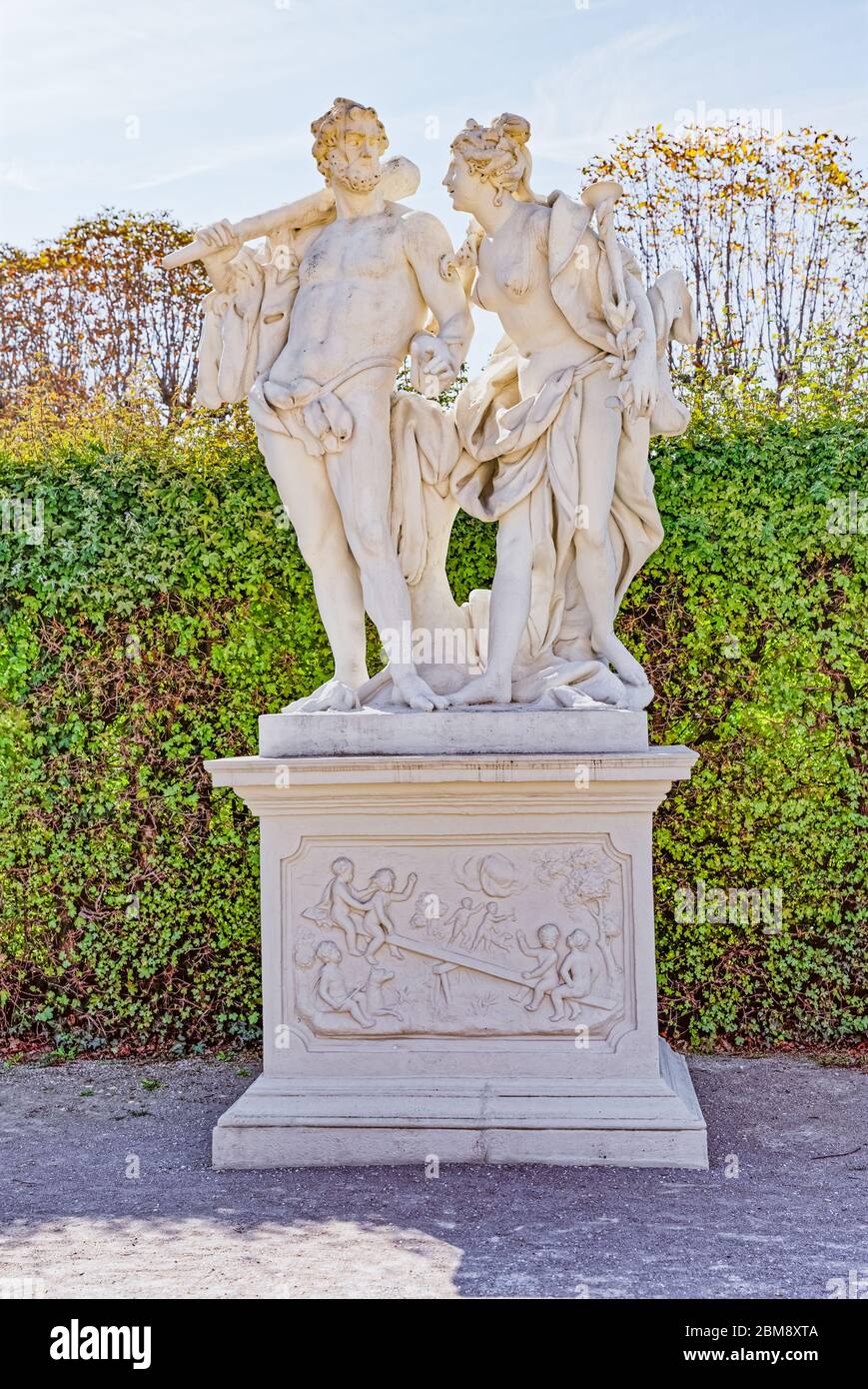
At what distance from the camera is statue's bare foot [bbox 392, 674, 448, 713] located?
3955 mm

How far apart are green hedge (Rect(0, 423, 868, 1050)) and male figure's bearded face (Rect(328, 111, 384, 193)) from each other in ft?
4.90

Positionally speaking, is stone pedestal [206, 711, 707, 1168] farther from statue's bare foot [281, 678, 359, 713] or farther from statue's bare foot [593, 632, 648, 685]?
statue's bare foot [593, 632, 648, 685]

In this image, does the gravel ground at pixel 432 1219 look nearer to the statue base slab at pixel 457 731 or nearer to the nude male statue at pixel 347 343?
the statue base slab at pixel 457 731

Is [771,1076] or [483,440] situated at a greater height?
[483,440]

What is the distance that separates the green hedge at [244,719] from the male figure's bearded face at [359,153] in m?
1.49

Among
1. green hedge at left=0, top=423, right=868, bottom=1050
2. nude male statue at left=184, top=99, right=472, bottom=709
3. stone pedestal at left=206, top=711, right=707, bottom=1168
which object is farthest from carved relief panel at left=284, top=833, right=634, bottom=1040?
green hedge at left=0, top=423, right=868, bottom=1050

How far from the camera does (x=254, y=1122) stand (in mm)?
3738

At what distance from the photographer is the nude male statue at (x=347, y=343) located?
13.4 feet

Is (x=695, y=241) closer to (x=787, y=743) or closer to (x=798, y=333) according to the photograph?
(x=798, y=333)

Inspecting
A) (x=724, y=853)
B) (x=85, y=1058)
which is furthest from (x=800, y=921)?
(x=85, y=1058)

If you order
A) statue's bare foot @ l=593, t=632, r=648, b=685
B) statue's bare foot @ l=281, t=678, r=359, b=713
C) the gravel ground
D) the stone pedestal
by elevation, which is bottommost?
the gravel ground

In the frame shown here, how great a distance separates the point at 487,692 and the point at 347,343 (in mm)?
1125

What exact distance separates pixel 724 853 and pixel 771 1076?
829 mm

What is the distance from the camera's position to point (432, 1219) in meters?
3.22
